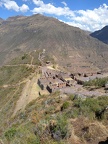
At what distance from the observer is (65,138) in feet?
50.2

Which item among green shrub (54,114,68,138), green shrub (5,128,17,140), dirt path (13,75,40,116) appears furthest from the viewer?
dirt path (13,75,40,116)

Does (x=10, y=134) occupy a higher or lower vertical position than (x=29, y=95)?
higher

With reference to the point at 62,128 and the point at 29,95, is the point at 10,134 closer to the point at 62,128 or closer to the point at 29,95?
the point at 62,128

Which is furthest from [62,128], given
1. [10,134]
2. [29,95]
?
[29,95]

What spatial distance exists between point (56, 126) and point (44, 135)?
946 millimetres

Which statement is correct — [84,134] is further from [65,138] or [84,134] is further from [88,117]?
[88,117]

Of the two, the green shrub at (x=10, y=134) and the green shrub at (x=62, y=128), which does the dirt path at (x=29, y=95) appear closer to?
the green shrub at (x=10, y=134)

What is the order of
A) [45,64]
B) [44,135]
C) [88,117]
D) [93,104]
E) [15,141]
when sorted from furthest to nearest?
[45,64]
[93,104]
[88,117]
[44,135]
[15,141]

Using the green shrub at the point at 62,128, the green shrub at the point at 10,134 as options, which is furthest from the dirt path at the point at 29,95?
the green shrub at the point at 62,128

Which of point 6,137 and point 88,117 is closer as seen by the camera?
point 6,137

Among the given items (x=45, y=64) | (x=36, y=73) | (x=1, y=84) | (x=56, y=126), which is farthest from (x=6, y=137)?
(x=45, y=64)

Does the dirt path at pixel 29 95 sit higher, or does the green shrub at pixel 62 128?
the green shrub at pixel 62 128

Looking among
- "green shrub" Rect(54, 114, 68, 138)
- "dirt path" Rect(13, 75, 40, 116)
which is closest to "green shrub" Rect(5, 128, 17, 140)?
"green shrub" Rect(54, 114, 68, 138)

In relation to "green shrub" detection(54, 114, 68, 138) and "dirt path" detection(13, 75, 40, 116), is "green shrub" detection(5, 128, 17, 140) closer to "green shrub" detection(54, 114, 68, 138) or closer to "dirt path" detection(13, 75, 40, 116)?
"green shrub" detection(54, 114, 68, 138)
